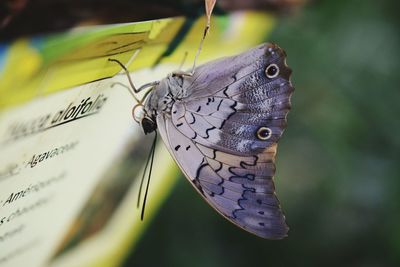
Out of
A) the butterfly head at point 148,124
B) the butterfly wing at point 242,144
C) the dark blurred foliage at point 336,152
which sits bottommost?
the dark blurred foliage at point 336,152

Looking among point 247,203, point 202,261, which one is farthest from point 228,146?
point 202,261

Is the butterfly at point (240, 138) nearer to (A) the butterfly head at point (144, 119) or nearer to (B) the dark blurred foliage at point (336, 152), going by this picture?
(A) the butterfly head at point (144, 119)

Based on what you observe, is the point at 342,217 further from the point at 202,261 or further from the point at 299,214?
the point at 202,261

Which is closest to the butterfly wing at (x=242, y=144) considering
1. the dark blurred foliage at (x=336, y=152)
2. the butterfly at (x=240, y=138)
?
the butterfly at (x=240, y=138)

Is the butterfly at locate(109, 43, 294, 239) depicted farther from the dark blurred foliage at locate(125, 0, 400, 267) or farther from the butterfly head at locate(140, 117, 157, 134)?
the dark blurred foliage at locate(125, 0, 400, 267)

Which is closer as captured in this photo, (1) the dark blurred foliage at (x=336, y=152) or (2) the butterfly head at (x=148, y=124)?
(2) the butterfly head at (x=148, y=124)

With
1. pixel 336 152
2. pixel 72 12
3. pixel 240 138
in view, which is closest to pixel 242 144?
pixel 240 138

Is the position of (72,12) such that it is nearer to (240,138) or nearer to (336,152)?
(240,138)

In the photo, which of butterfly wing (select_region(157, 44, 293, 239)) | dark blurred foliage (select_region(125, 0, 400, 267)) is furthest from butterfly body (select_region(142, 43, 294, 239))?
dark blurred foliage (select_region(125, 0, 400, 267))
